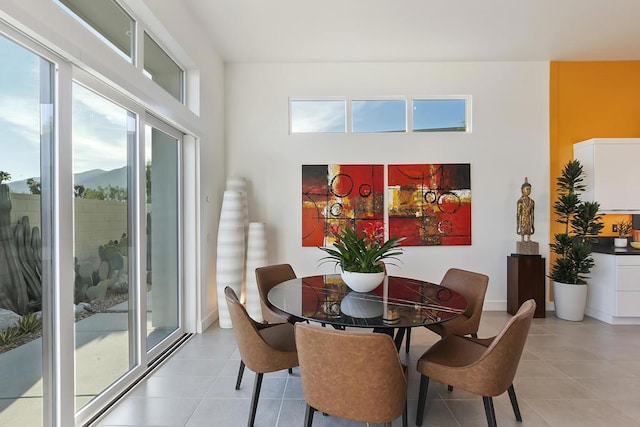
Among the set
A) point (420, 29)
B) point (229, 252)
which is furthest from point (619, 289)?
point (229, 252)

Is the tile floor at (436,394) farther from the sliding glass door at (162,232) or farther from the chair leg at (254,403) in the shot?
the sliding glass door at (162,232)

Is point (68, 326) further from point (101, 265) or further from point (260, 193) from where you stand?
point (260, 193)

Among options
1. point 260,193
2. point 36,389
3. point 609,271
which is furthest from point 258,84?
point 609,271

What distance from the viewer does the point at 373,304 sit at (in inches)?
76.6

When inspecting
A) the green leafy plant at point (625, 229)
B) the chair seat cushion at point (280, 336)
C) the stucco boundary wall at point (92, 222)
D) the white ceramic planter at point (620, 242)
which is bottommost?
the chair seat cushion at point (280, 336)

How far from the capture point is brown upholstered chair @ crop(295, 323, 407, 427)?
1.33 m

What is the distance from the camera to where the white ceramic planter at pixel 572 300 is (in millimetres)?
3814

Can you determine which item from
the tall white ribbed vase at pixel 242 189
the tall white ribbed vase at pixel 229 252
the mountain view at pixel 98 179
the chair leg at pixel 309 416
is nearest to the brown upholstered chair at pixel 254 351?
the chair leg at pixel 309 416

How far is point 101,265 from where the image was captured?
7.13 feet

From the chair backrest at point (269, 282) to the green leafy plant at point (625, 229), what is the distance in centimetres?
443

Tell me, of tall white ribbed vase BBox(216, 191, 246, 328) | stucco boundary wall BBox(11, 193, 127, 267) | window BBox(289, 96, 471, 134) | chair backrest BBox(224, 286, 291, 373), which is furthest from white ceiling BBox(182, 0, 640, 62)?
chair backrest BBox(224, 286, 291, 373)

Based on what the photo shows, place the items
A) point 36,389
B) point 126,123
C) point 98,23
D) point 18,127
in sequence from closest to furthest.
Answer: point 18,127
point 36,389
point 98,23
point 126,123

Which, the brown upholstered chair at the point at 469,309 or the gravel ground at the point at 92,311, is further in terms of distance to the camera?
the brown upholstered chair at the point at 469,309

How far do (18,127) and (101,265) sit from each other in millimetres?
1019
